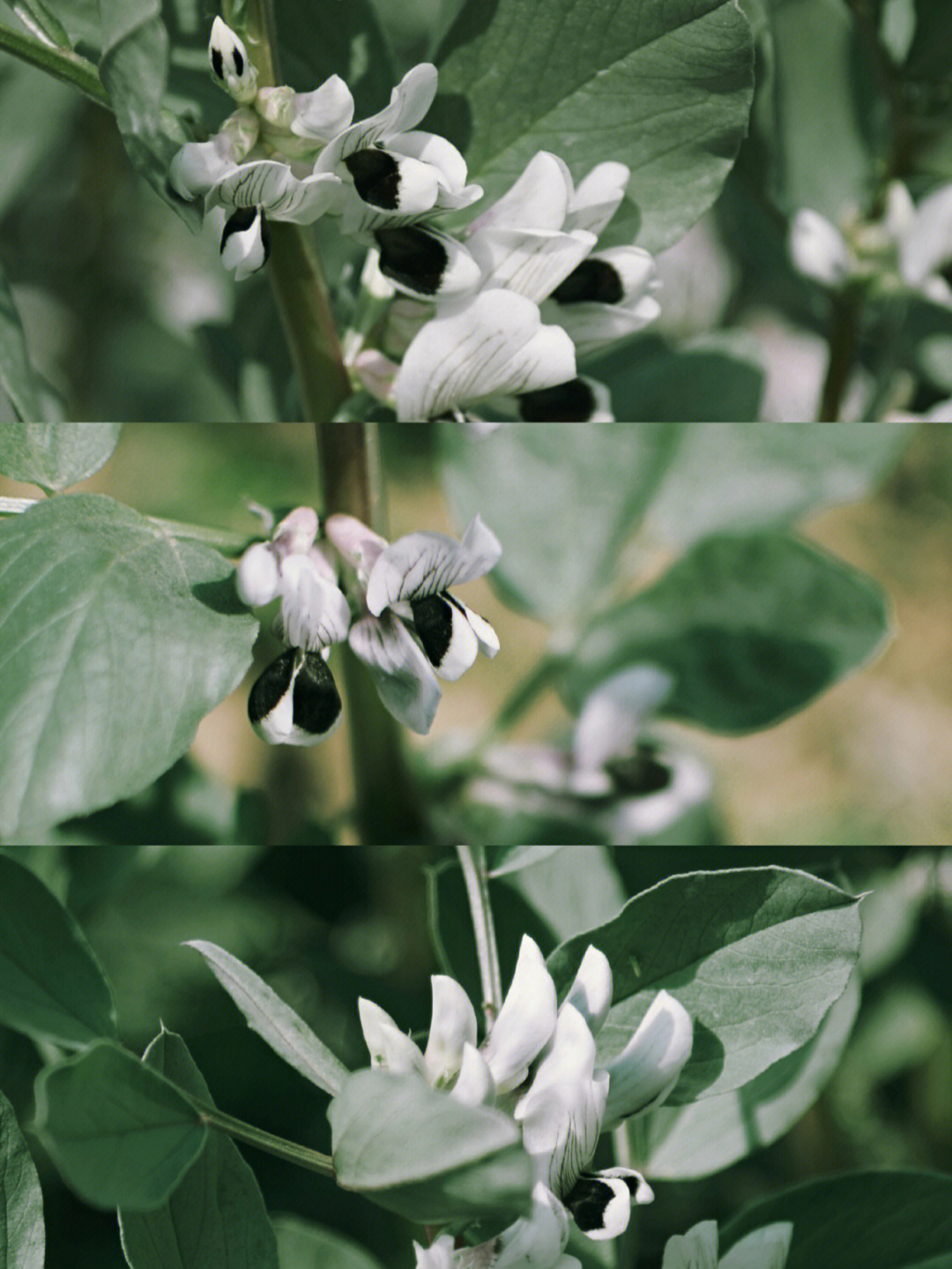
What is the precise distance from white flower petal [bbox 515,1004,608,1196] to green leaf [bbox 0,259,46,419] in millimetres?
280

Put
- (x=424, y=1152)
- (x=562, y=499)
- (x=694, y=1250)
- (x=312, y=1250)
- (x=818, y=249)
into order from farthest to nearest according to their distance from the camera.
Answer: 1. (x=562, y=499)
2. (x=818, y=249)
3. (x=312, y=1250)
4. (x=694, y=1250)
5. (x=424, y=1152)

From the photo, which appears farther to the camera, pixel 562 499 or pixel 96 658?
pixel 562 499

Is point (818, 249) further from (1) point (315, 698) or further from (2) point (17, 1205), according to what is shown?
(2) point (17, 1205)

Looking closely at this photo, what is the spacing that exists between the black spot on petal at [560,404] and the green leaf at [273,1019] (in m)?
0.21

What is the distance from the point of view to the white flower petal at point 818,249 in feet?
2.18

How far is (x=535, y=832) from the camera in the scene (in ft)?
2.27

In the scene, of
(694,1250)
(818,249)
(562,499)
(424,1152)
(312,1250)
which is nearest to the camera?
(424,1152)

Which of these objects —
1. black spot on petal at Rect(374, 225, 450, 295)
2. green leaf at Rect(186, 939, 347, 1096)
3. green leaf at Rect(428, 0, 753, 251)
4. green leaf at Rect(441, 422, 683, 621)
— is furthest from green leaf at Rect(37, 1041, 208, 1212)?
green leaf at Rect(441, 422, 683, 621)

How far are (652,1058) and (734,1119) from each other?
6.8 inches

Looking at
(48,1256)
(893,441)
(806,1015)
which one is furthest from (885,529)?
(48,1256)

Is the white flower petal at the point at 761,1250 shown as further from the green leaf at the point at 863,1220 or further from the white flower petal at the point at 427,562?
the white flower petal at the point at 427,562

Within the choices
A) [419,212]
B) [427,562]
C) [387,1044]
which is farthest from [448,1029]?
[419,212]

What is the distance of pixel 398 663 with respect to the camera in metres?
0.37

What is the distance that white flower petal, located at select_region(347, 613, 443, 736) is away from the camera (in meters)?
0.37
